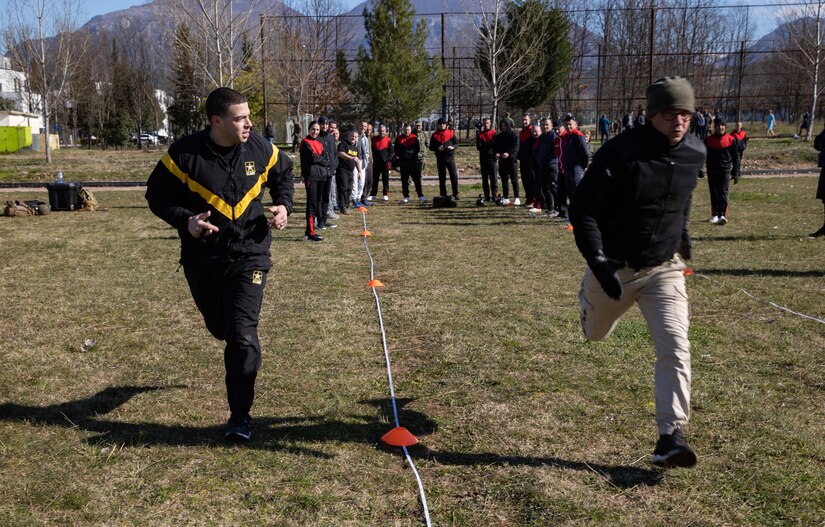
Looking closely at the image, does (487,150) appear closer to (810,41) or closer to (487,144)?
(487,144)

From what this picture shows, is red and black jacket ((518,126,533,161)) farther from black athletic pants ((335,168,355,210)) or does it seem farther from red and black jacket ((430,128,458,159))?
black athletic pants ((335,168,355,210))

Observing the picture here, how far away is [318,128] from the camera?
46.6 ft

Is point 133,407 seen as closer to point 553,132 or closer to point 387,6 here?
point 553,132

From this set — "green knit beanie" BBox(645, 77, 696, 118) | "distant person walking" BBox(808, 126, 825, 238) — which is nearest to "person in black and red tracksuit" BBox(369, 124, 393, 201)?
"distant person walking" BBox(808, 126, 825, 238)

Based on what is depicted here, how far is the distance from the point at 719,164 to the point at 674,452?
11.3 m

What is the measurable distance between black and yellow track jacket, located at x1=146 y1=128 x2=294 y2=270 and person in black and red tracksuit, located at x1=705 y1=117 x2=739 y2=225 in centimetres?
1115

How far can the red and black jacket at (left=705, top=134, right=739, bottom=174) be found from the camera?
13883 mm

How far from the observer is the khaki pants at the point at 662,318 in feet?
13.3

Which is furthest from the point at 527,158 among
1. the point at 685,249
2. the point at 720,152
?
the point at 685,249

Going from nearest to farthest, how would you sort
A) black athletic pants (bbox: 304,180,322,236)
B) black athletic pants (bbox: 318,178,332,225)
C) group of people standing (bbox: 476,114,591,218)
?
black athletic pants (bbox: 304,180,322,236)
black athletic pants (bbox: 318,178,332,225)
group of people standing (bbox: 476,114,591,218)

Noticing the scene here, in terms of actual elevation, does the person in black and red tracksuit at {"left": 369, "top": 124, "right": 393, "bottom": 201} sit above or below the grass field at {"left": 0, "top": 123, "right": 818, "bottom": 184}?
above

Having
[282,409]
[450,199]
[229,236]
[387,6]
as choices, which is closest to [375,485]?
[282,409]

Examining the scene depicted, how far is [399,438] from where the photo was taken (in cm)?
461

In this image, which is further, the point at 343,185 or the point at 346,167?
the point at 343,185
